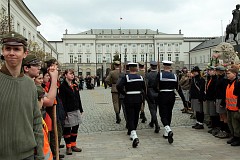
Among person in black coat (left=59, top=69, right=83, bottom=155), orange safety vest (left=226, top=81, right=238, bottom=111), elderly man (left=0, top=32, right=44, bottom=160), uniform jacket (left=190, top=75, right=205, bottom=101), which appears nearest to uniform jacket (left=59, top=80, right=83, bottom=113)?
person in black coat (left=59, top=69, right=83, bottom=155)

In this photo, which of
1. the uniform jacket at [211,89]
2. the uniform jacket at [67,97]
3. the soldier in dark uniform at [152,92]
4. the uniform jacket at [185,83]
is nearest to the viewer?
the uniform jacket at [67,97]

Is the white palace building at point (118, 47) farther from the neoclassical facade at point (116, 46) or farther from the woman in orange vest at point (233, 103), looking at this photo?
the woman in orange vest at point (233, 103)

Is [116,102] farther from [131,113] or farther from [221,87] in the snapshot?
[221,87]

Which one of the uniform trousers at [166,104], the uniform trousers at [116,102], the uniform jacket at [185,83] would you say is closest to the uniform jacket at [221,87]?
the uniform trousers at [166,104]

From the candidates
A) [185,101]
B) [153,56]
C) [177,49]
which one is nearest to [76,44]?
[153,56]

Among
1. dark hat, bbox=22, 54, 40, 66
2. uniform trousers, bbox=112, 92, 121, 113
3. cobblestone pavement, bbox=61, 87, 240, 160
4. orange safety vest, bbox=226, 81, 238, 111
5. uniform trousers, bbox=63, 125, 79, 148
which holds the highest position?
dark hat, bbox=22, 54, 40, 66

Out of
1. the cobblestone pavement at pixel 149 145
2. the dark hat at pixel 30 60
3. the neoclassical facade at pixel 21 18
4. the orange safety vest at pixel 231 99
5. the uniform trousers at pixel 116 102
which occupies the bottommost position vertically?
the cobblestone pavement at pixel 149 145

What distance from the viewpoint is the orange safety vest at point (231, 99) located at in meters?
6.51

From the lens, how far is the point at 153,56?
342 feet

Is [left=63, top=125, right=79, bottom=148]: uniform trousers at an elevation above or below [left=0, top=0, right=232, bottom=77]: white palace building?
below

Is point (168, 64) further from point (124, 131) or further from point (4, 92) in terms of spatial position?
point (4, 92)

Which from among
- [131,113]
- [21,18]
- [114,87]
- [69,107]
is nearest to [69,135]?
[69,107]

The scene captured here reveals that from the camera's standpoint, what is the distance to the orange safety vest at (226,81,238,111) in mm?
6509

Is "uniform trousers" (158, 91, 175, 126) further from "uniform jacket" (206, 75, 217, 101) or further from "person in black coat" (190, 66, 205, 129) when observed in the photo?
"person in black coat" (190, 66, 205, 129)
